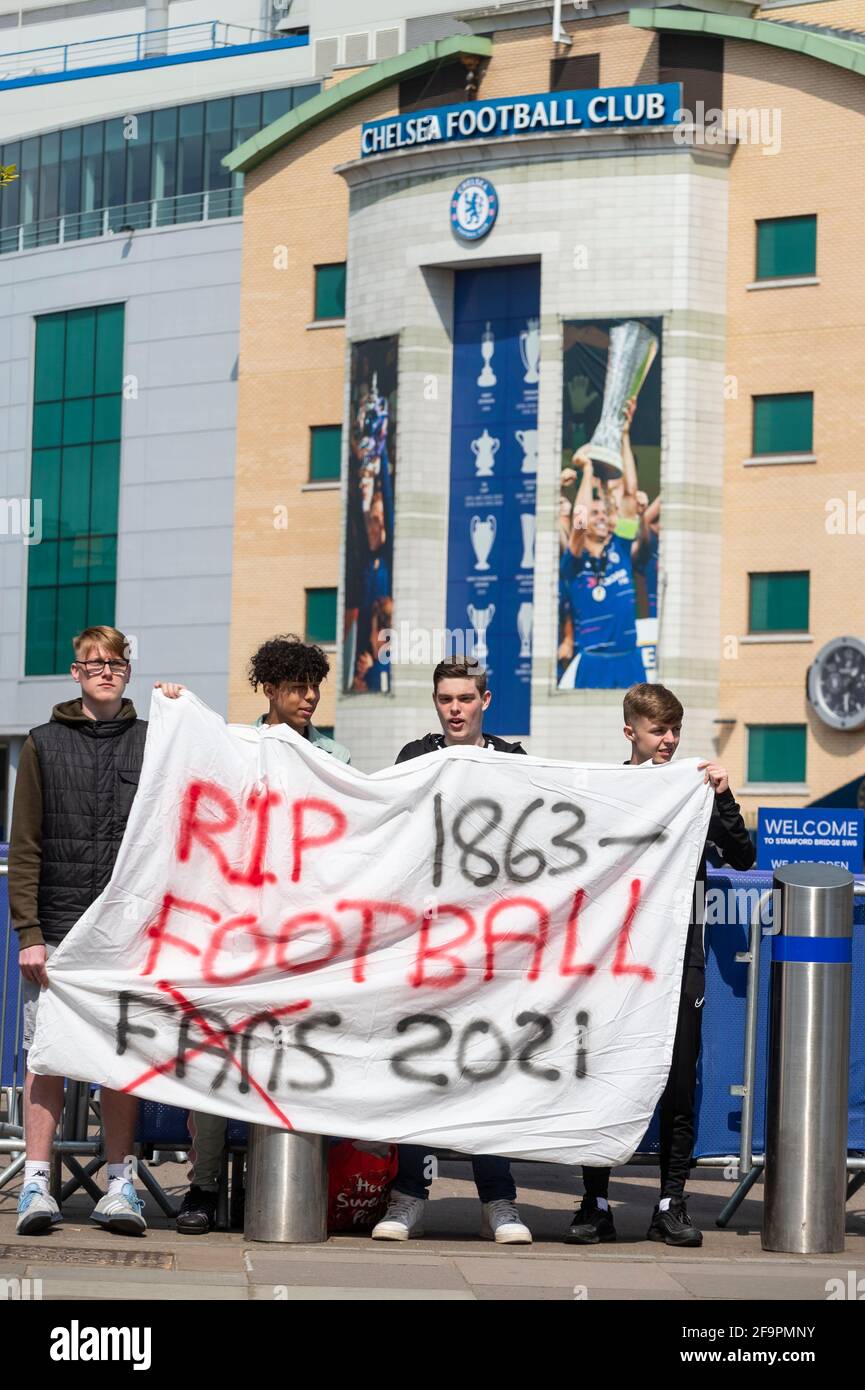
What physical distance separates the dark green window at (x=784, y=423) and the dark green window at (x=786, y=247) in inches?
97.3

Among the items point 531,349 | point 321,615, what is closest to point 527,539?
point 531,349

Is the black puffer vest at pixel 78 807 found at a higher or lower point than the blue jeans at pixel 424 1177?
higher

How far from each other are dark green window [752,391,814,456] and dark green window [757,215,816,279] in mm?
2470

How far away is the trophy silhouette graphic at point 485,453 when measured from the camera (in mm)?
47375

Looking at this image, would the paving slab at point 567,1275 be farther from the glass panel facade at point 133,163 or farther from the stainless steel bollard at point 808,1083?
the glass panel facade at point 133,163

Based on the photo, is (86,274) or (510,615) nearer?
(510,615)

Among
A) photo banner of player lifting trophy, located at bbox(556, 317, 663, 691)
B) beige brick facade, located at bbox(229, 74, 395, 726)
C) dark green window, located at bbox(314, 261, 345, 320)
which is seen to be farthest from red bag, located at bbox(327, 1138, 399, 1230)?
dark green window, located at bbox(314, 261, 345, 320)

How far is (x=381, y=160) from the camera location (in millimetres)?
47531

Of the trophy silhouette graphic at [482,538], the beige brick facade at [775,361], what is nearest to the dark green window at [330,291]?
the beige brick facade at [775,361]

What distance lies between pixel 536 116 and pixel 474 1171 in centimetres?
3870

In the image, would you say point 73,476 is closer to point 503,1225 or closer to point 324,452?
point 324,452
